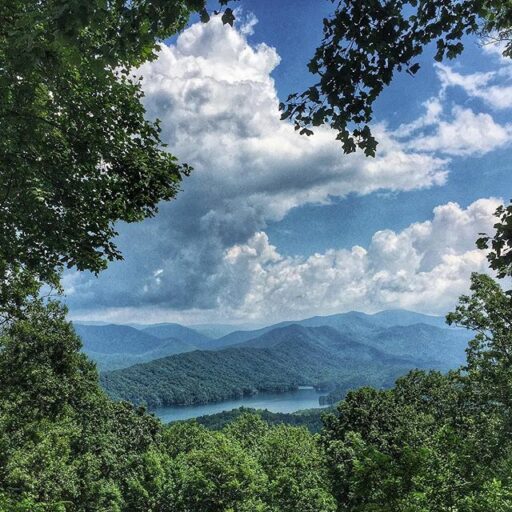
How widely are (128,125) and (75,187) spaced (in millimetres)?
2004

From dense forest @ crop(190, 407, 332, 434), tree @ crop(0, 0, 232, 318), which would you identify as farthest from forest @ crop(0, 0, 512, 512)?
dense forest @ crop(190, 407, 332, 434)

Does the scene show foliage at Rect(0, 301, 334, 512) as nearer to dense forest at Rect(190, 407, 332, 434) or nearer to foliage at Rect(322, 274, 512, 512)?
foliage at Rect(322, 274, 512, 512)

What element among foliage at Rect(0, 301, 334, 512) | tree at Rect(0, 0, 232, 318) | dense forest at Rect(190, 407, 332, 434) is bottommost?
dense forest at Rect(190, 407, 332, 434)

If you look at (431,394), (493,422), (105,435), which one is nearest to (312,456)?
(431,394)

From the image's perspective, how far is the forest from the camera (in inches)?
203

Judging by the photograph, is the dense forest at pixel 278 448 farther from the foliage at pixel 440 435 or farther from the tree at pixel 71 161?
the tree at pixel 71 161

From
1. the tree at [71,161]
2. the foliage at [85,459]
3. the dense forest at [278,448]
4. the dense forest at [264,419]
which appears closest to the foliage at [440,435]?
the dense forest at [278,448]

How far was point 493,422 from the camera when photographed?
22.3 metres

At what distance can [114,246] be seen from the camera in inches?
463

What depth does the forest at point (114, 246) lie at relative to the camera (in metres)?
5.15

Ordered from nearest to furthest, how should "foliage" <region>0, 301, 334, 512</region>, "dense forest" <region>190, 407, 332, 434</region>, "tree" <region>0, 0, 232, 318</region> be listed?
"tree" <region>0, 0, 232, 318</region>
"foliage" <region>0, 301, 334, 512</region>
"dense forest" <region>190, 407, 332, 434</region>

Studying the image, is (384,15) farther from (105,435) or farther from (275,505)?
(105,435)

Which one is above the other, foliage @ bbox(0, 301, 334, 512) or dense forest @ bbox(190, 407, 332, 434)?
foliage @ bbox(0, 301, 334, 512)

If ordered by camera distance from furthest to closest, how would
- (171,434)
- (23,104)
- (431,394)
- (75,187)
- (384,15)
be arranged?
(171,434) < (431,394) < (75,187) < (23,104) < (384,15)
